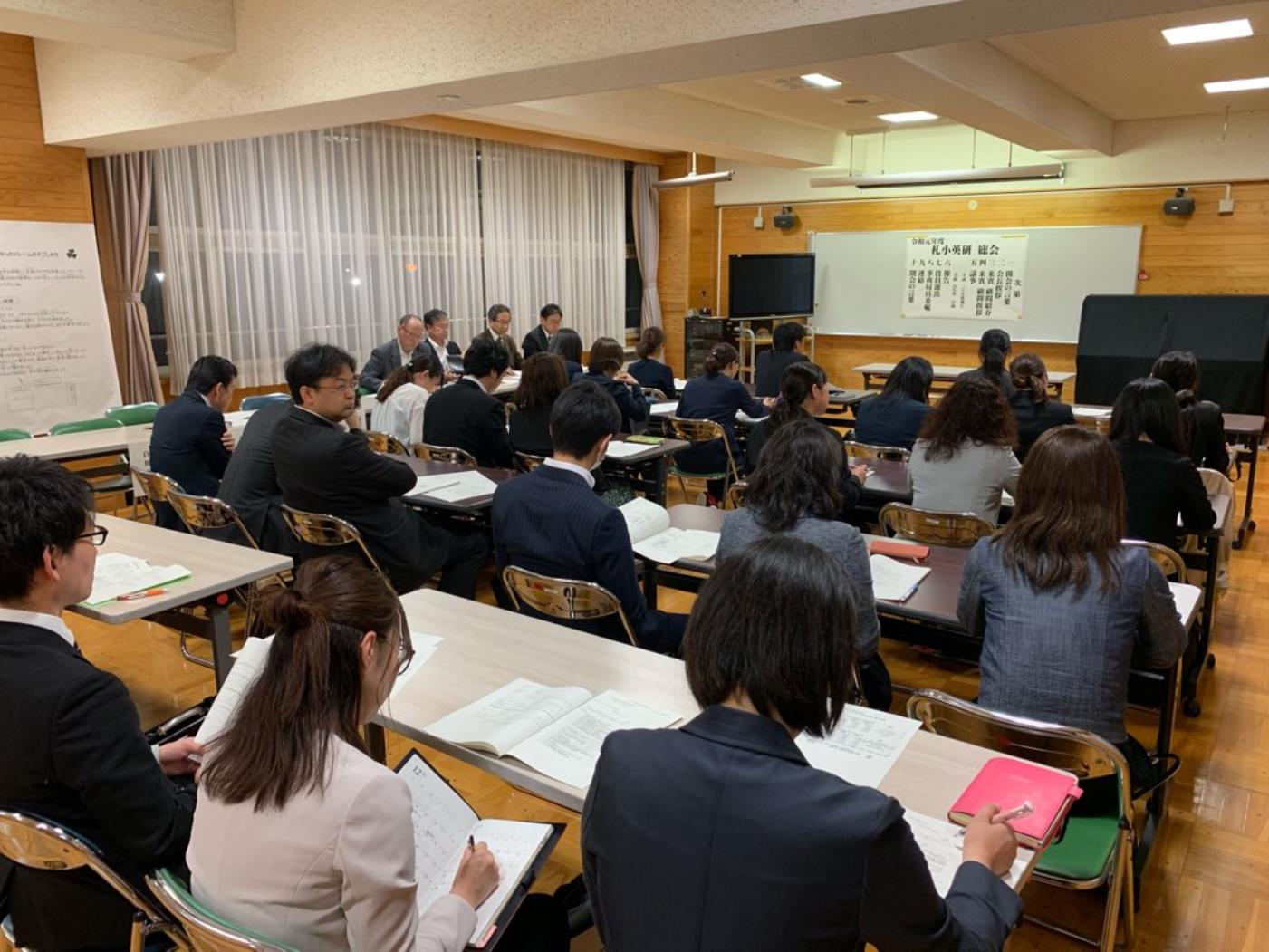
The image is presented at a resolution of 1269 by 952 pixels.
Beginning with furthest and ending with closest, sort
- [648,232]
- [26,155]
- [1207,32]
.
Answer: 1. [648,232]
2. [26,155]
3. [1207,32]

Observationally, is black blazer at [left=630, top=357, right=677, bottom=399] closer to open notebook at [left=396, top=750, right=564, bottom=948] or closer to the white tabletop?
the white tabletop

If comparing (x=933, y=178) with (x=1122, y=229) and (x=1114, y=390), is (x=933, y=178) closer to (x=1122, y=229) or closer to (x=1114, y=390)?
(x=1122, y=229)

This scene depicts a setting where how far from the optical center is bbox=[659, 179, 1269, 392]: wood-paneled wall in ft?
27.9

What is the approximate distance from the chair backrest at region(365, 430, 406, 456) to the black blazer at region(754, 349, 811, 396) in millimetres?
3085

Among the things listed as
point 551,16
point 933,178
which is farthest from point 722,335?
point 551,16

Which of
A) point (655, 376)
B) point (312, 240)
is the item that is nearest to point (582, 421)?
point (655, 376)

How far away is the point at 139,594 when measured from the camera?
2.59m

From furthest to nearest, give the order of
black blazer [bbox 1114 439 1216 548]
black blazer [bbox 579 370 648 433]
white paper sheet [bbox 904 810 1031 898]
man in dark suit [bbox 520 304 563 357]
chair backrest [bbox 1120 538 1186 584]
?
1. man in dark suit [bbox 520 304 563 357]
2. black blazer [bbox 579 370 648 433]
3. black blazer [bbox 1114 439 1216 548]
4. chair backrest [bbox 1120 538 1186 584]
5. white paper sheet [bbox 904 810 1031 898]

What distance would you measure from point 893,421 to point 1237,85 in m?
4.77

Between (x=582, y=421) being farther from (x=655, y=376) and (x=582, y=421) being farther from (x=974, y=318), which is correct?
(x=974, y=318)

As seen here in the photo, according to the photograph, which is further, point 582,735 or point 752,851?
point 582,735

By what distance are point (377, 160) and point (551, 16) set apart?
4490 millimetres

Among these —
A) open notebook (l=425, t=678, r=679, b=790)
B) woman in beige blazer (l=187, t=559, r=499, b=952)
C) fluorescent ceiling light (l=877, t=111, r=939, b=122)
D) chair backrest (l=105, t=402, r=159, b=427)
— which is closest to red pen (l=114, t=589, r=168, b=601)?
open notebook (l=425, t=678, r=679, b=790)

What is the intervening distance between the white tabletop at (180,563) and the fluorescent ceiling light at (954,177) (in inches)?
305
